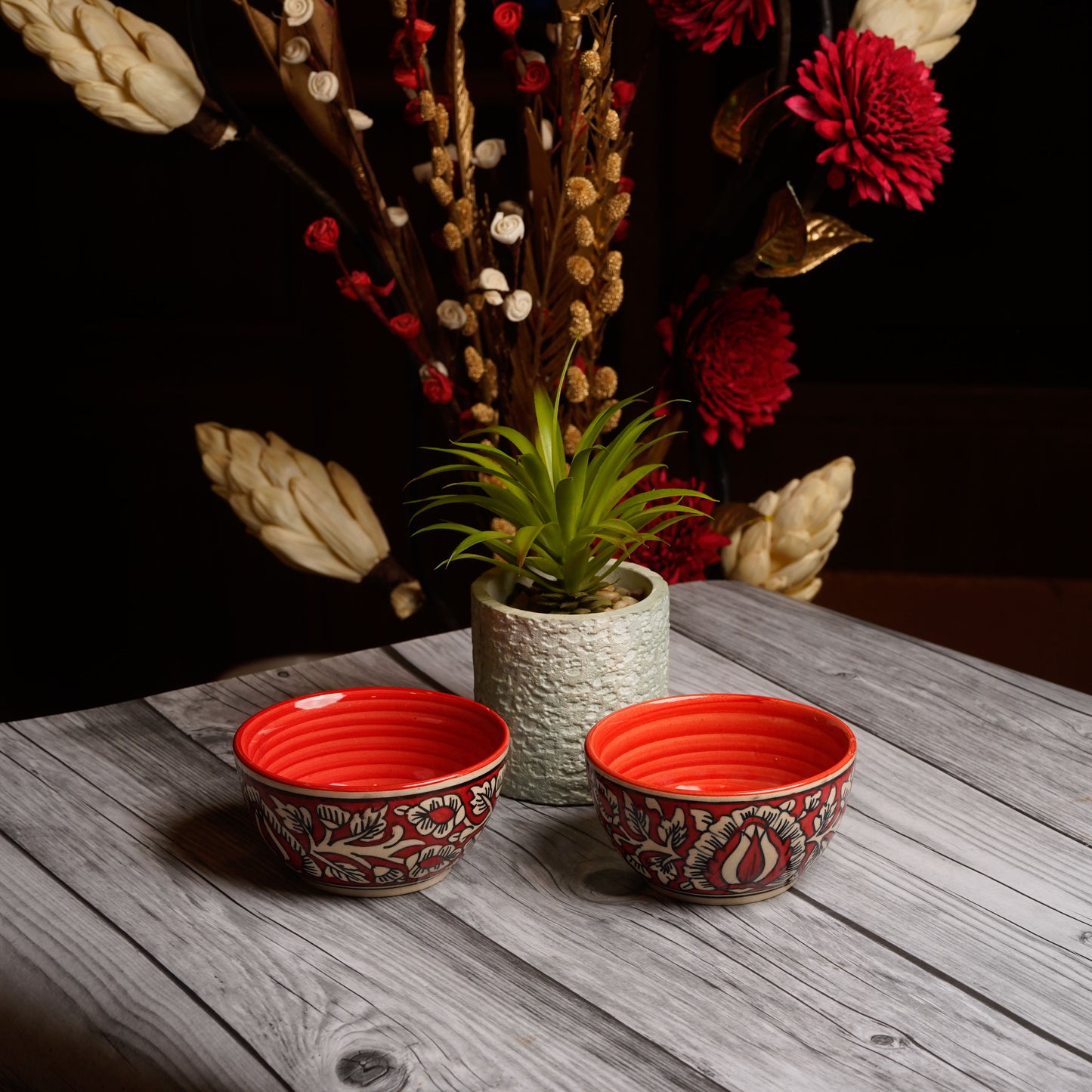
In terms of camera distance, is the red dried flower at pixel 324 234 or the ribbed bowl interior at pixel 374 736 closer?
the ribbed bowl interior at pixel 374 736

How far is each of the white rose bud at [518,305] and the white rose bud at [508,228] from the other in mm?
44

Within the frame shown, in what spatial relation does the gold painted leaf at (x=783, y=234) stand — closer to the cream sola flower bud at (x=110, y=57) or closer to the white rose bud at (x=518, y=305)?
the white rose bud at (x=518, y=305)

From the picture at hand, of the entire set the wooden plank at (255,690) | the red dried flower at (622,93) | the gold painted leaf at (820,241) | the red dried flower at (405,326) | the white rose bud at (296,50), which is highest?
the white rose bud at (296,50)

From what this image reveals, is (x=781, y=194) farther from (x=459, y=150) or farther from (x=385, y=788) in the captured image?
(x=385, y=788)

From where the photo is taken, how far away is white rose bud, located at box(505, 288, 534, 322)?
3.65 feet

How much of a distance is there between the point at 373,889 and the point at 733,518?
664 millimetres

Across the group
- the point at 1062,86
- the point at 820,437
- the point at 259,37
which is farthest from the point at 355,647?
the point at 1062,86

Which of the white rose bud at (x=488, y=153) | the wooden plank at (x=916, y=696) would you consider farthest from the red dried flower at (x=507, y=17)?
the wooden plank at (x=916, y=696)

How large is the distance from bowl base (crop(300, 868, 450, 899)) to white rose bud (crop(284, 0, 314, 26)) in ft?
2.31

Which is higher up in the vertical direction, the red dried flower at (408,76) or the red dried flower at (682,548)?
the red dried flower at (408,76)

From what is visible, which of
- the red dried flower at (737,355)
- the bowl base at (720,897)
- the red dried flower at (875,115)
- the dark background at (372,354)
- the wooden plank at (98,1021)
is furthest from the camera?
the dark background at (372,354)

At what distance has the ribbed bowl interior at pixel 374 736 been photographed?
78 cm

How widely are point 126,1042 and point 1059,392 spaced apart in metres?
1.96

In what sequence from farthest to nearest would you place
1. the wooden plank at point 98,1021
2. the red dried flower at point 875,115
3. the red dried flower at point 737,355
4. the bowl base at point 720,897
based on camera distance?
the red dried flower at point 737,355
the red dried flower at point 875,115
the bowl base at point 720,897
the wooden plank at point 98,1021
